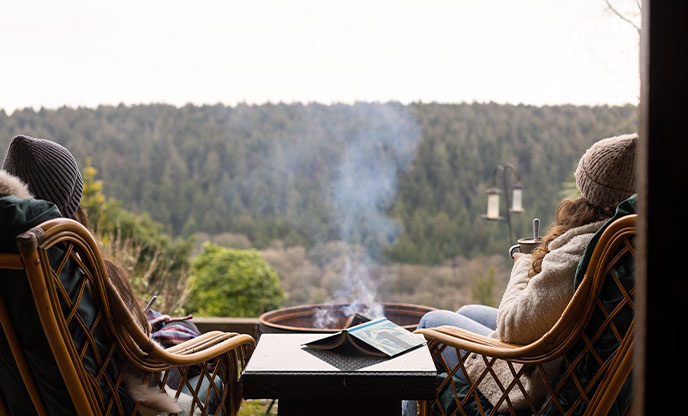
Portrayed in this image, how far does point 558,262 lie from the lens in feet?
4.99

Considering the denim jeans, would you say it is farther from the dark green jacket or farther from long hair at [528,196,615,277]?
the dark green jacket

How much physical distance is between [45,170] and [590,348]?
1.46 meters

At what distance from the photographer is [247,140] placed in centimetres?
880

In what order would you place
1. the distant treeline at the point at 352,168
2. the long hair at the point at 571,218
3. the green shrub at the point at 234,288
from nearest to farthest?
the long hair at the point at 571,218 < the green shrub at the point at 234,288 < the distant treeline at the point at 352,168

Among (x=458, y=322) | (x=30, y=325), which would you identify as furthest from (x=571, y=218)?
(x=30, y=325)

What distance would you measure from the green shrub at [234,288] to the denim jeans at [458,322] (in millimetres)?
3304

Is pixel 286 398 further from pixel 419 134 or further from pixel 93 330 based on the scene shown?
pixel 419 134

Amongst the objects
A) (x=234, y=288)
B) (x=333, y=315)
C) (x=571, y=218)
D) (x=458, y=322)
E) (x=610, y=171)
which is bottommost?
(x=234, y=288)

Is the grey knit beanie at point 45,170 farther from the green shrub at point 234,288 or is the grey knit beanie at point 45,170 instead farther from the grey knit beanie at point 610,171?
the green shrub at point 234,288

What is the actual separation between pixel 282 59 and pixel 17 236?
24.7 feet

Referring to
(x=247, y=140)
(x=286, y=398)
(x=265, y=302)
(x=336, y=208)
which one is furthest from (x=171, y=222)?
(x=286, y=398)

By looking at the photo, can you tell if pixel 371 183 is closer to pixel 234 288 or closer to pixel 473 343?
pixel 234 288

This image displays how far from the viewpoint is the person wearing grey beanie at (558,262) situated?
151cm

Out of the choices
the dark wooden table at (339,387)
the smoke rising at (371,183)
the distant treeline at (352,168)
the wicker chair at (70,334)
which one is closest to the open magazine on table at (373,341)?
the dark wooden table at (339,387)
